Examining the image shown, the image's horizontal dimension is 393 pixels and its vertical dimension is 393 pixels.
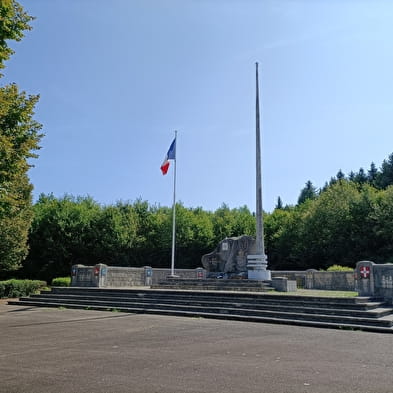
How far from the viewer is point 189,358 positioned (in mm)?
7785

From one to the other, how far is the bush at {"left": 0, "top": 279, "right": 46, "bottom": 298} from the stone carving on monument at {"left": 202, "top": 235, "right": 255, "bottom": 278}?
1057 cm

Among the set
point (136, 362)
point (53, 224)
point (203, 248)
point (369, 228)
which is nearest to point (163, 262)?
point (203, 248)

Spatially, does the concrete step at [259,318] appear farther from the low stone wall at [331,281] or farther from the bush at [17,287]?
the low stone wall at [331,281]

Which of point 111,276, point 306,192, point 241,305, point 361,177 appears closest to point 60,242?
point 111,276

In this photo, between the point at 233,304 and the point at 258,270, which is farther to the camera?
the point at 258,270

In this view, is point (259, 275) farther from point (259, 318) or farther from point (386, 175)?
point (386, 175)

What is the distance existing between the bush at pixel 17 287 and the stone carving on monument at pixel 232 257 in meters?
10.6

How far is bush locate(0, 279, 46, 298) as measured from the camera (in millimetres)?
24109

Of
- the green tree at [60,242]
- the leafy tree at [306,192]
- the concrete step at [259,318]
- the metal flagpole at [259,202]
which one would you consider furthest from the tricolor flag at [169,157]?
the leafy tree at [306,192]

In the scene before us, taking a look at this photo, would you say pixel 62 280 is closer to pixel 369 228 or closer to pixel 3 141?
pixel 3 141

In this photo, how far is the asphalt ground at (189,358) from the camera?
5922mm

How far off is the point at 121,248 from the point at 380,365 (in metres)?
33.4

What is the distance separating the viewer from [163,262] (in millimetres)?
41125

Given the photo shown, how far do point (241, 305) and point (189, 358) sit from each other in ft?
26.3
